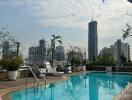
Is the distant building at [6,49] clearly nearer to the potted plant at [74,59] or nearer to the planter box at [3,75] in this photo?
the planter box at [3,75]

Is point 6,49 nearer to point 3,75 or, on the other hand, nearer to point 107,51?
point 3,75

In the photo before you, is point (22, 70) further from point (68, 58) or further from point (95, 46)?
point (95, 46)

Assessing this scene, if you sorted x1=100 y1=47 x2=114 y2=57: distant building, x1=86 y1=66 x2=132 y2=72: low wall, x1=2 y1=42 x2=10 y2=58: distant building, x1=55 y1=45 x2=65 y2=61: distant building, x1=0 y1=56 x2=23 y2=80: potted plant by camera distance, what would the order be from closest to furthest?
x1=0 y1=56 x2=23 y2=80: potted plant → x1=2 y1=42 x2=10 y2=58: distant building → x1=86 y1=66 x2=132 y2=72: low wall → x1=55 y1=45 x2=65 y2=61: distant building → x1=100 y1=47 x2=114 y2=57: distant building

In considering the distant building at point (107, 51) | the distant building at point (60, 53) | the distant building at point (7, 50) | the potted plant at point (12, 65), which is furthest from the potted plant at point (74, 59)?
the potted plant at point (12, 65)

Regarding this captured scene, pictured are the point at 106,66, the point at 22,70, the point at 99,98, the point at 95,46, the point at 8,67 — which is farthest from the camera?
the point at 95,46

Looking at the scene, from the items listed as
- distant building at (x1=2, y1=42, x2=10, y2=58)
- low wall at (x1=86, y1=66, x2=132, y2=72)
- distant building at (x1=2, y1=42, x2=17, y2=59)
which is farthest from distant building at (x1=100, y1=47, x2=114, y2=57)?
distant building at (x1=2, y1=42, x2=10, y2=58)

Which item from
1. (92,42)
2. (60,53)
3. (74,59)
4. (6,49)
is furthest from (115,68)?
(92,42)

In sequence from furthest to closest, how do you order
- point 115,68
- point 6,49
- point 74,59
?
1. point 115,68
2. point 74,59
3. point 6,49

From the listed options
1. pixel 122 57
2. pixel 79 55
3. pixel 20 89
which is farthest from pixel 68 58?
pixel 20 89

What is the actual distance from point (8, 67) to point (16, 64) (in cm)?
54

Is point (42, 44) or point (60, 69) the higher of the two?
point (42, 44)

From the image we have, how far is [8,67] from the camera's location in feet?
59.7

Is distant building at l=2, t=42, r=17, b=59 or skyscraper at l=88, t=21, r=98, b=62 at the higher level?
skyscraper at l=88, t=21, r=98, b=62

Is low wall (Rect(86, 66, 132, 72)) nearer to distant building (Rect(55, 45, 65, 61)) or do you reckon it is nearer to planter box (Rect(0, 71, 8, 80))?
distant building (Rect(55, 45, 65, 61))
